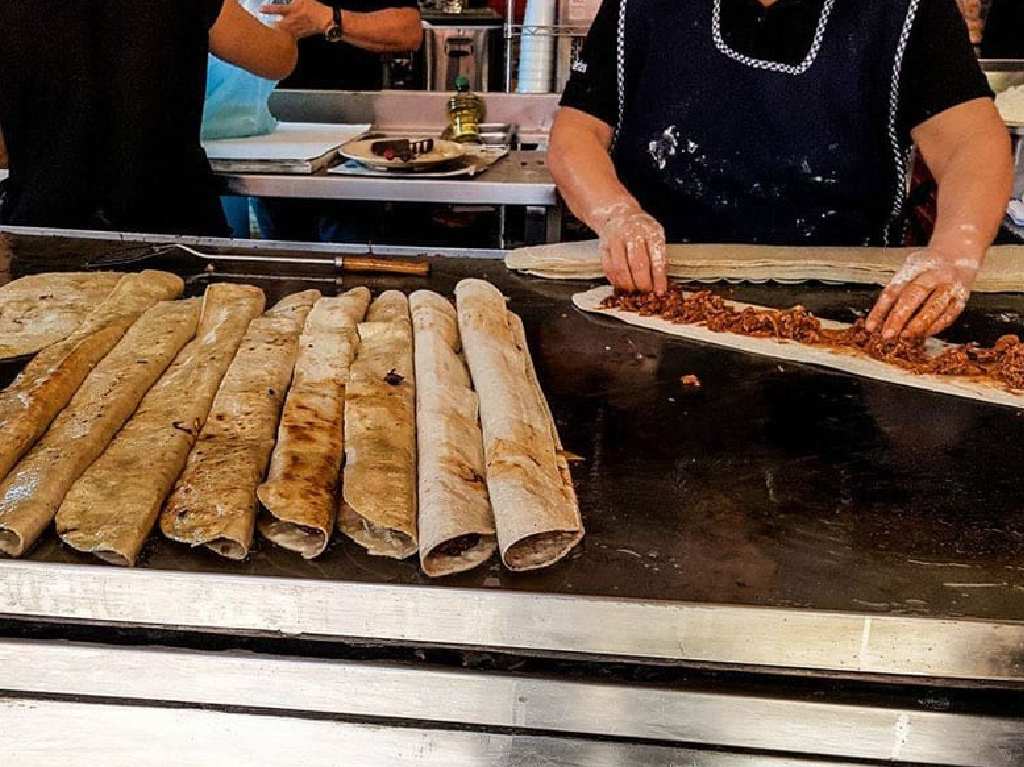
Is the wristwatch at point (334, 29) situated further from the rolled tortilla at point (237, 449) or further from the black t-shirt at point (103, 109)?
the rolled tortilla at point (237, 449)

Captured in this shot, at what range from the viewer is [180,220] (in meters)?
2.81

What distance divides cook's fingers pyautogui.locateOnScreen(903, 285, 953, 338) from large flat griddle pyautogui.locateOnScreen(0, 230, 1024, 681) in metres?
0.33

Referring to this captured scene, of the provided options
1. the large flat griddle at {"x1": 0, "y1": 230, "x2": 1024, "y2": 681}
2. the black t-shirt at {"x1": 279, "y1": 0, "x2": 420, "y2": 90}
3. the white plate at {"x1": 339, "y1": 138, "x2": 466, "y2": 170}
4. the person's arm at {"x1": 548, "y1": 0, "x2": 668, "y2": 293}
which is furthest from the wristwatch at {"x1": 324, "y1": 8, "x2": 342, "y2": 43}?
the large flat griddle at {"x1": 0, "y1": 230, "x2": 1024, "y2": 681}

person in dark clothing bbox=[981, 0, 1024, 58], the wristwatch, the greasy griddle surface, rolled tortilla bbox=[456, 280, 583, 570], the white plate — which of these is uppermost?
person in dark clothing bbox=[981, 0, 1024, 58]

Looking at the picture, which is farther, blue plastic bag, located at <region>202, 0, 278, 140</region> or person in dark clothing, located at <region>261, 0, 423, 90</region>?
Answer: person in dark clothing, located at <region>261, 0, 423, 90</region>

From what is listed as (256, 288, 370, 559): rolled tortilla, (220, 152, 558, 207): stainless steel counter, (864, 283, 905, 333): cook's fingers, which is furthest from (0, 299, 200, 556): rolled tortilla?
(864, 283, 905, 333): cook's fingers

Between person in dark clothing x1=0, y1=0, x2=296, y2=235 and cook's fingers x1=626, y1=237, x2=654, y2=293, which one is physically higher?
person in dark clothing x1=0, y1=0, x2=296, y2=235

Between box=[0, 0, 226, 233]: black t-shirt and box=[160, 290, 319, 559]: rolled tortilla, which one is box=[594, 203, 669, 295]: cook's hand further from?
box=[0, 0, 226, 233]: black t-shirt

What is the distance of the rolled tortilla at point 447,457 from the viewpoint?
3.63ft

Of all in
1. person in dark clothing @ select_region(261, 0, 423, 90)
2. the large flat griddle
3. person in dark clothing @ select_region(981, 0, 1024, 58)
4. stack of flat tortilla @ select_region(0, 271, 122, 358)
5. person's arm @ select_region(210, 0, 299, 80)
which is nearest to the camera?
the large flat griddle

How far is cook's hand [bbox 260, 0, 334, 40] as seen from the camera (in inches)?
139

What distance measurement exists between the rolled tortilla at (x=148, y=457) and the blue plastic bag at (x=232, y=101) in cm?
184

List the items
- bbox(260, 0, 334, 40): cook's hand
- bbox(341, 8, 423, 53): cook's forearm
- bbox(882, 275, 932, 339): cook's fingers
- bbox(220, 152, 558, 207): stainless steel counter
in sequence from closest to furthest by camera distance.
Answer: bbox(882, 275, 932, 339): cook's fingers < bbox(220, 152, 558, 207): stainless steel counter < bbox(260, 0, 334, 40): cook's hand < bbox(341, 8, 423, 53): cook's forearm

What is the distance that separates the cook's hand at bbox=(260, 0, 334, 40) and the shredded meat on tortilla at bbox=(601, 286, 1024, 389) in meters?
2.21
